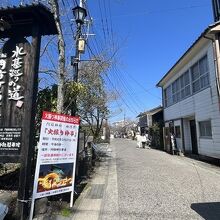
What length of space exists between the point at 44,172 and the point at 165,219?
267cm

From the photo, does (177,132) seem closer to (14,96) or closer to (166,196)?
(166,196)

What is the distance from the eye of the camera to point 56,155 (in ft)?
20.9

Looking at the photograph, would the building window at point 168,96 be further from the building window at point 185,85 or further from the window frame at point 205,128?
the window frame at point 205,128

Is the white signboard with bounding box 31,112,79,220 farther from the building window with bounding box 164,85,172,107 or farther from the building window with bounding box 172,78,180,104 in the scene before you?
the building window with bounding box 164,85,172,107

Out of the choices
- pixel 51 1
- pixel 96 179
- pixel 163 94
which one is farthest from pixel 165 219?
pixel 163 94

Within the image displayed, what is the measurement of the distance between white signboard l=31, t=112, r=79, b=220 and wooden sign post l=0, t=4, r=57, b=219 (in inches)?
10.5

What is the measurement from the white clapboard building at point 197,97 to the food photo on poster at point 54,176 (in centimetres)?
974

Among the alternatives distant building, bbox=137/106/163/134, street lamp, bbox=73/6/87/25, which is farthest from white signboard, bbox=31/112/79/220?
distant building, bbox=137/106/163/134

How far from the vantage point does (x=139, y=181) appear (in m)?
10.2

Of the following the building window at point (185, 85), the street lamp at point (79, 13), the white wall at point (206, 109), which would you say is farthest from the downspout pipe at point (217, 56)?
the street lamp at point (79, 13)

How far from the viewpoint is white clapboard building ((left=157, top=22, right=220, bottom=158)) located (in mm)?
14700

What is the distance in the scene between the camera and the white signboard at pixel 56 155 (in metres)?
5.97

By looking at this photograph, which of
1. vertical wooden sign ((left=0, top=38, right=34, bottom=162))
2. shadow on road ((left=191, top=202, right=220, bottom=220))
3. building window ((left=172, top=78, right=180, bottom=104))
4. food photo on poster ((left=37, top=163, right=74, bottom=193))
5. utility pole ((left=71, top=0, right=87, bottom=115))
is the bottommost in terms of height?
shadow on road ((left=191, top=202, right=220, bottom=220))

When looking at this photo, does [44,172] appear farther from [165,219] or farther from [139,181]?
[139,181]
